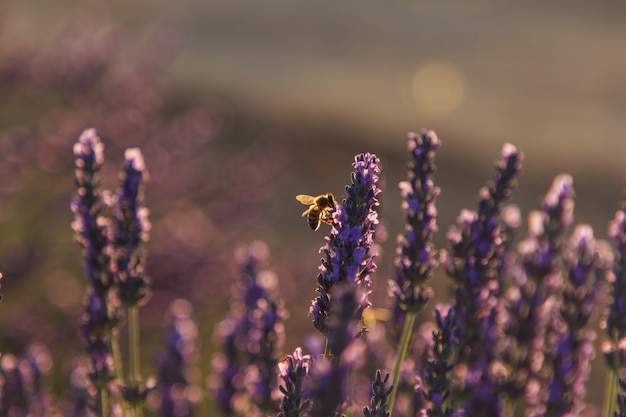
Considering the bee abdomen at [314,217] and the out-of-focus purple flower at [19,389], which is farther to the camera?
the bee abdomen at [314,217]

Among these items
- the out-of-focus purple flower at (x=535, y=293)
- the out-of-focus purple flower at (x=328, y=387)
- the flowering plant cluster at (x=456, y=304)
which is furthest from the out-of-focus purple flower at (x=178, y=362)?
the out-of-focus purple flower at (x=328, y=387)

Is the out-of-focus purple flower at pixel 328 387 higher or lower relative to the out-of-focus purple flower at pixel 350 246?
lower

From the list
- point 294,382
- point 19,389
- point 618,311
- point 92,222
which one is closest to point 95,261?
point 92,222

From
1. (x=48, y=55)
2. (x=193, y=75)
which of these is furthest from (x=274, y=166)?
(x=193, y=75)

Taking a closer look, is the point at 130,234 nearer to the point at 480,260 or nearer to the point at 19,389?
the point at 19,389

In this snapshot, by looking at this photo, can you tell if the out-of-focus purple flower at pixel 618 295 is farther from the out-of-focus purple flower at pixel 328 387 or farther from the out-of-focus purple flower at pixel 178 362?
the out-of-focus purple flower at pixel 178 362

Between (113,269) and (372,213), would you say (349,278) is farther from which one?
(113,269)
